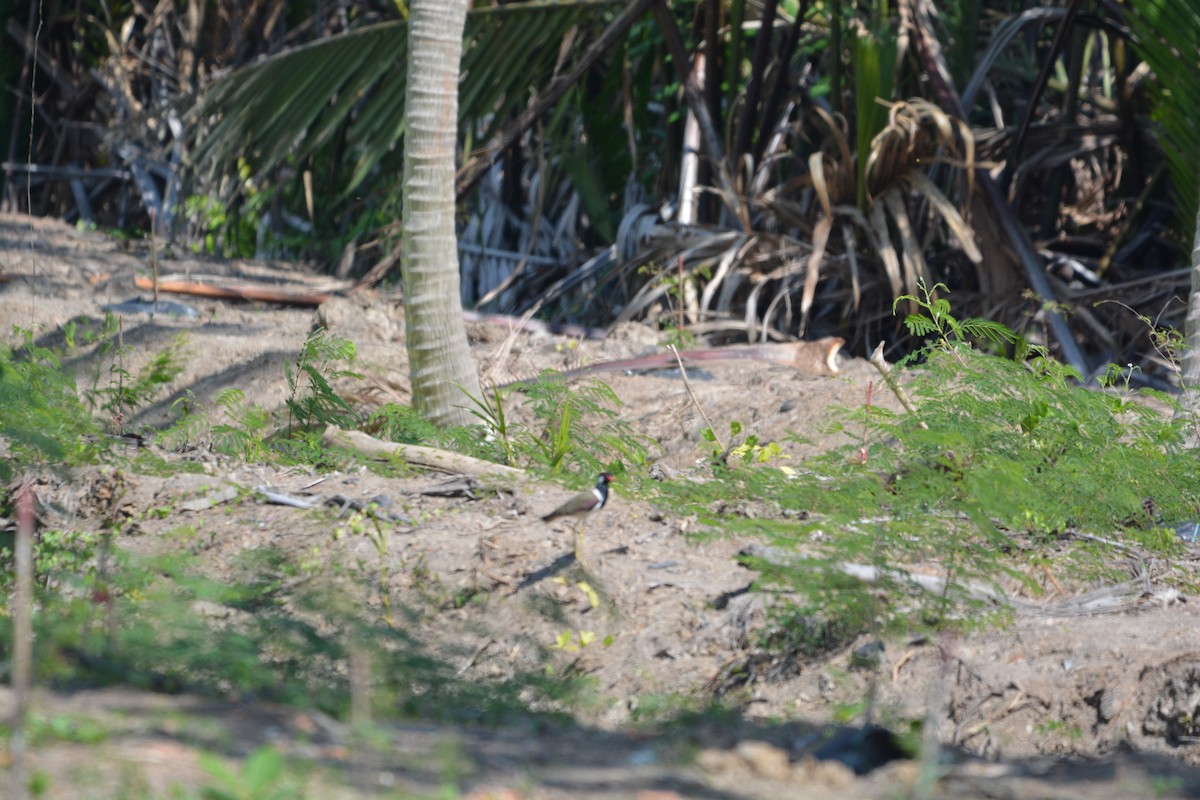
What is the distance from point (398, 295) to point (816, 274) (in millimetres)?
2735

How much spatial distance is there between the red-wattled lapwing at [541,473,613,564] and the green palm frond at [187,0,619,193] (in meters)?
4.09

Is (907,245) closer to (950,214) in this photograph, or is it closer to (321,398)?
(950,214)

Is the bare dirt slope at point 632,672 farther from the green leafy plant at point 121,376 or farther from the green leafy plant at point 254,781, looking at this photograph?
the green leafy plant at point 121,376

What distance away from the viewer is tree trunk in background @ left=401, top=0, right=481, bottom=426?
4891 mm

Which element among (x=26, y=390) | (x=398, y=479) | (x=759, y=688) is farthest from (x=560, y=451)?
(x=26, y=390)

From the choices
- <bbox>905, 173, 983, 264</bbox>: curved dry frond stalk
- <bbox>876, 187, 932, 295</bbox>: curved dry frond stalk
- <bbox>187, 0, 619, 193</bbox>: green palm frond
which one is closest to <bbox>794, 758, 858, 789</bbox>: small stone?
<bbox>876, 187, 932, 295</bbox>: curved dry frond stalk

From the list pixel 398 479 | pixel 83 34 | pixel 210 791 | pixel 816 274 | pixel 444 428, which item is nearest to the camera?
pixel 210 791

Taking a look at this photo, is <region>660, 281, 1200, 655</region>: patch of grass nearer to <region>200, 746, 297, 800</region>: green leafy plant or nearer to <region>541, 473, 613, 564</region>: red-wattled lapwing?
<region>541, 473, 613, 564</region>: red-wattled lapwing

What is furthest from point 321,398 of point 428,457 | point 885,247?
point 885,247

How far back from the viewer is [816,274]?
284 inches

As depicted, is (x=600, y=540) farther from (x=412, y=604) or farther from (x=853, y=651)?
(x=853, y=651)

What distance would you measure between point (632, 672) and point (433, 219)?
90.5 inches

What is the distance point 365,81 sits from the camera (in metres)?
7.55

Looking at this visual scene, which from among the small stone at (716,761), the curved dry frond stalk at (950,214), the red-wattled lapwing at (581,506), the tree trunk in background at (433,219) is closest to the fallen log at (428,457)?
the tree trunk in background at (433,219)
